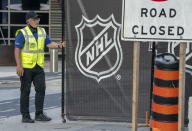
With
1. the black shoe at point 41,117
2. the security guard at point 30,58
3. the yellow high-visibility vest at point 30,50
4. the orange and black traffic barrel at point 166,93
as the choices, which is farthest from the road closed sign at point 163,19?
the black shoe at point 41,117

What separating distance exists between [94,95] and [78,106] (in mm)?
341

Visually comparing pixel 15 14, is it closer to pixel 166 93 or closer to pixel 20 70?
pixel 20 70

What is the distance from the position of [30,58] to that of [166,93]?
257 cm

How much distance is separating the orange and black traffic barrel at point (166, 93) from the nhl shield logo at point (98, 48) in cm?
128

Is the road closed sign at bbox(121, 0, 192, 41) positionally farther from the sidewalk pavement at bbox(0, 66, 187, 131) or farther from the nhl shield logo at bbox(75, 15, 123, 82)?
the sidewalk pavement at bbox(0, 66, 187, 131)

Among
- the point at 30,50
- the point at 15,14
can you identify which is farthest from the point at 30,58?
the point at 15,14

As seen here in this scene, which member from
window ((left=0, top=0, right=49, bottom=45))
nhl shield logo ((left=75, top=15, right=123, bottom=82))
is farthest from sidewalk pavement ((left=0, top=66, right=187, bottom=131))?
window ((left=0, top=0, right=49, bottom=45))

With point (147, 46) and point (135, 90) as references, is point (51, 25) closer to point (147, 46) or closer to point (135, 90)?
point (147, 46)

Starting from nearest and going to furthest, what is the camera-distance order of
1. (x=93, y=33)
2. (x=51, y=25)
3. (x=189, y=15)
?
(x=189, y=15) → (x=93, y=33) → (x=51, y=25)

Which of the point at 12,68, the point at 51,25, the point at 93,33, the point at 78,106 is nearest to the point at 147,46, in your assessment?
the point at 93,33

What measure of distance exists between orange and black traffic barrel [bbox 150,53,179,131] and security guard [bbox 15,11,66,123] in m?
2.07

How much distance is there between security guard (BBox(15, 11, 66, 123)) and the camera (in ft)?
29.9

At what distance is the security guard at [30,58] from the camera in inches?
359

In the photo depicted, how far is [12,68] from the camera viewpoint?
20.8 meters
